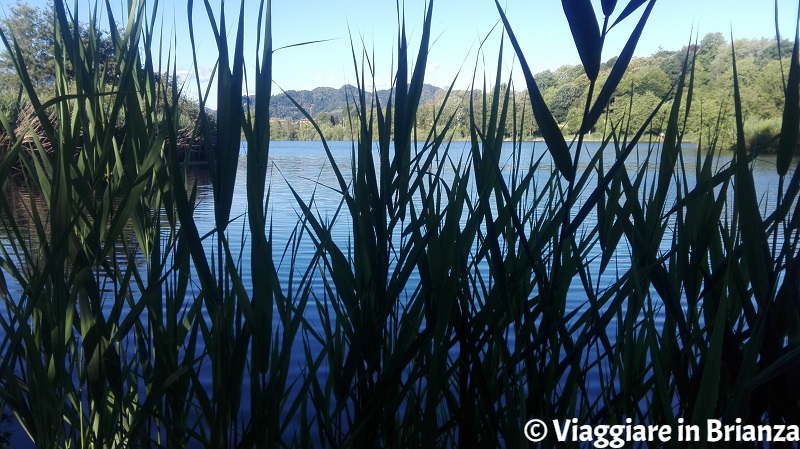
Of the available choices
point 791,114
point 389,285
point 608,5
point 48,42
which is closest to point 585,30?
point 608,5

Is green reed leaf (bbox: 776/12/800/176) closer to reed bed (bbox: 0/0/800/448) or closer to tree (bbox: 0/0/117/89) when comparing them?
reed bed (bbox: 0/0/800/448)

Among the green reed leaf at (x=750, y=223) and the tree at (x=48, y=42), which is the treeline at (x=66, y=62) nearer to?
the tree at (x=48, y=42)

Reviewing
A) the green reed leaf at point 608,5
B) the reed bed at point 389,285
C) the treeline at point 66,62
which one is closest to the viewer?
the green reed leaf at point 608,5

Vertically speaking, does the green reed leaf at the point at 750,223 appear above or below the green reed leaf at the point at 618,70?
below

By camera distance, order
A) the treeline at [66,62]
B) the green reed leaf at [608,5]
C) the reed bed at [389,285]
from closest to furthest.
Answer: the green reed leaf at [608,5]
the reed bed at [389,285]
the treeline at [66,62]

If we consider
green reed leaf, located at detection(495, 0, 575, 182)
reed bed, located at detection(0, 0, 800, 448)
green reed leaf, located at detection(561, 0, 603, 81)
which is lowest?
reed bed, located at detection(0, 0, 800, 448)

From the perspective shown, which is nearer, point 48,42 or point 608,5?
point 608,5

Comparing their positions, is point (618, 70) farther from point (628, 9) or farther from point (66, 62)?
point (66, 62)

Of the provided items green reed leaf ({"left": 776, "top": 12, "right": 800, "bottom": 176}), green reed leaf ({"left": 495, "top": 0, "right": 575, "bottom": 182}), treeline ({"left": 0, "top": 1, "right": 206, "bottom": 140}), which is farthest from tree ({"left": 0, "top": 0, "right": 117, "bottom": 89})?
green reed leaf ({"left": 776, "top": 12, "right": 800, "bottom": 176})

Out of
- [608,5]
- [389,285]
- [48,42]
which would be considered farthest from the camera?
[48,42]

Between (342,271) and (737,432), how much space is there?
0.54 m

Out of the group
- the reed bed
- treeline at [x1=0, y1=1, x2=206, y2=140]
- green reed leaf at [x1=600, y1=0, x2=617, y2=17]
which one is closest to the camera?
green reed leaf at [x1=600, y1=0, x2=617, y2=17]

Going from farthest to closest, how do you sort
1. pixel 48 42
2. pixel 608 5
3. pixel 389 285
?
pixel 48 42, pixel 389 285, pixel 608 5

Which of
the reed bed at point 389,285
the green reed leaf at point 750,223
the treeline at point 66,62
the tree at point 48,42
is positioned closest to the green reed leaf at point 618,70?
the reed bed at point 389,285
